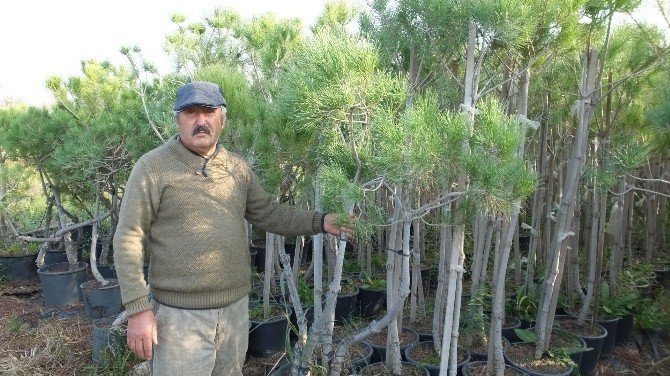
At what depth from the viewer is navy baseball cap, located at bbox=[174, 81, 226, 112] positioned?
1828 millimetres

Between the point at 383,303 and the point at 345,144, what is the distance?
2179 mm

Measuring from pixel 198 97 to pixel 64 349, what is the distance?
1982 millimetres

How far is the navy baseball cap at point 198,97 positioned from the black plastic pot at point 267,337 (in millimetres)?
1513

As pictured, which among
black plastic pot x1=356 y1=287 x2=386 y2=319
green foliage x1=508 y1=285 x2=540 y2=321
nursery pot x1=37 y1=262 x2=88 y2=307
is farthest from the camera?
nursery pot x1=37 y1=262 x2=88 y2=307

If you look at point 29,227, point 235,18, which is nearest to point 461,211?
point 235,18

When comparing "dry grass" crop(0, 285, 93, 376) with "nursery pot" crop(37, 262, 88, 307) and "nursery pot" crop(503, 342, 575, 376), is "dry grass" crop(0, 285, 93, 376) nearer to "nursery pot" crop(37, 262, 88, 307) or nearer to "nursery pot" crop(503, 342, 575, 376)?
"nursery pot" crop(37, 262, 88, 307)

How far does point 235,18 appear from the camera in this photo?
13.0ft

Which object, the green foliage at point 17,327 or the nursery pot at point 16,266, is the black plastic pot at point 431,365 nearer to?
the green foliage at point 17,327

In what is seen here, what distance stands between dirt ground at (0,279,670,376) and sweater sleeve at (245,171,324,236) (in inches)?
43.0

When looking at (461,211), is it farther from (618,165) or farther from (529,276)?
(529,276)

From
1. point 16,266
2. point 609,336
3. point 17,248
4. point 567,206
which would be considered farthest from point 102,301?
point 609,336

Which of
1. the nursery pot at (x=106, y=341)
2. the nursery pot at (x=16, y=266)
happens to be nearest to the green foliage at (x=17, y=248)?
the nursery pot at (x=16, y=266)

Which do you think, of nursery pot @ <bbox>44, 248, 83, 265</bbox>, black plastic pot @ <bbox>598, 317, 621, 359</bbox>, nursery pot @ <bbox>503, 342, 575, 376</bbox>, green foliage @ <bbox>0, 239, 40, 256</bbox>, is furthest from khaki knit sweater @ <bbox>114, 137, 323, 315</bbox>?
green foliage @ <bbox>0, 239, 40, 256</bbox>

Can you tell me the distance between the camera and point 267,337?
3.04 metres
